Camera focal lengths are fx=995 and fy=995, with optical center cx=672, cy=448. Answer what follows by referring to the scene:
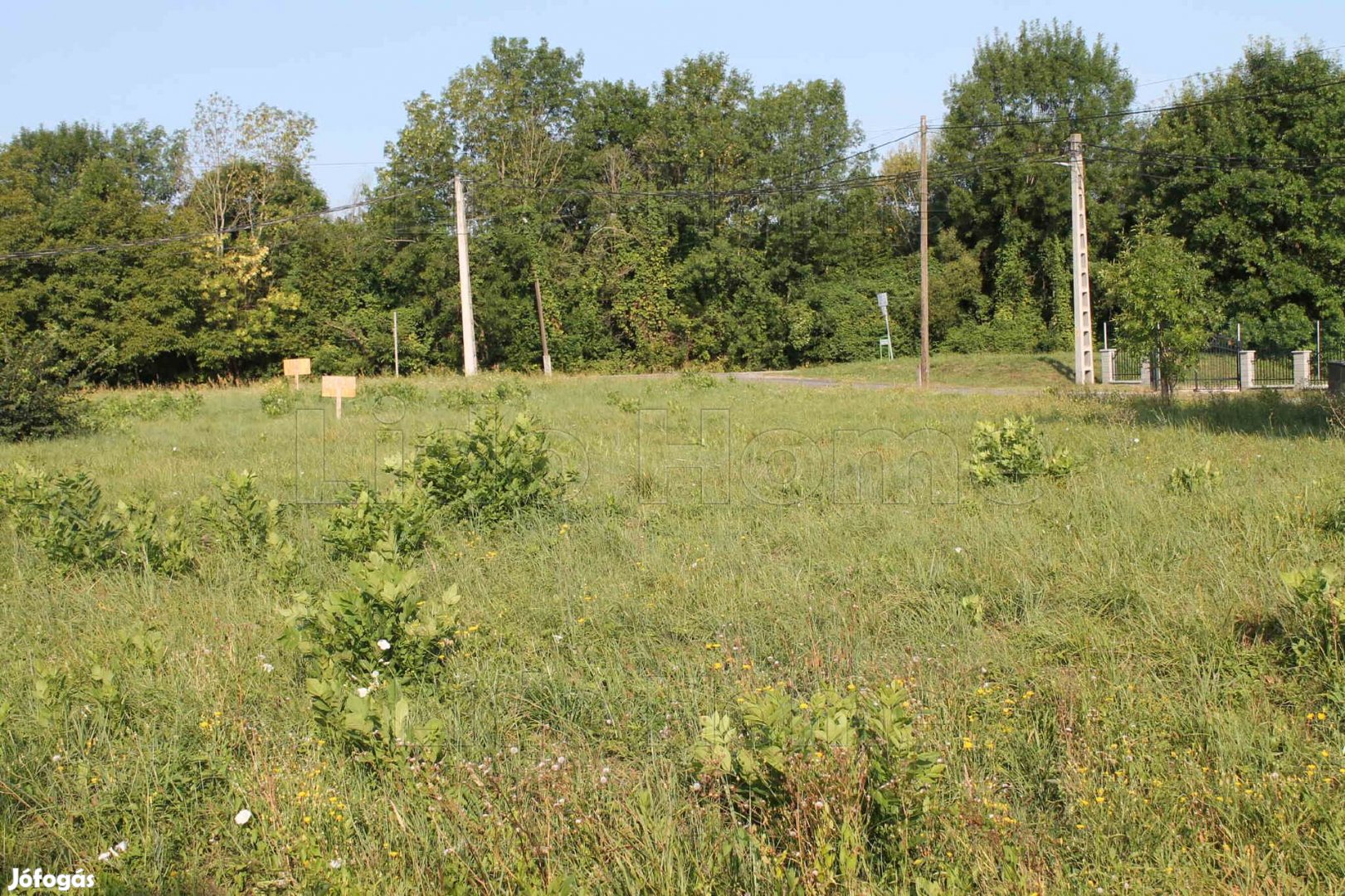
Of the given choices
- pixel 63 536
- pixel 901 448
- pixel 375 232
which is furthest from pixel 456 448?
pixel 375 232

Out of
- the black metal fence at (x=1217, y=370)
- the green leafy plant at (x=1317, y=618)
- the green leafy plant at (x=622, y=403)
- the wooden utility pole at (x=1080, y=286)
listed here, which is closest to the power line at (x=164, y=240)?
the green leafy plant at (x=622, y=403)

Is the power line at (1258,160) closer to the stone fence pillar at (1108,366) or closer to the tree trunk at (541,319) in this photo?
the stone fence pillar at (1108,366)

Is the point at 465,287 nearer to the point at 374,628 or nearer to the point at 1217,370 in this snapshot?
the point at 1217,370

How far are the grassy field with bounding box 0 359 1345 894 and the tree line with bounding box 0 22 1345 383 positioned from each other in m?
37.5

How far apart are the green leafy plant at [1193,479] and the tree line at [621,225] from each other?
36576 millimetres

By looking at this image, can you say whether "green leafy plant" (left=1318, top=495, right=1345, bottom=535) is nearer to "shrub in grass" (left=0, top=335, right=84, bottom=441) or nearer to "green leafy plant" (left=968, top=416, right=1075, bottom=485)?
"green leafy plant" (left=968, top=416, right=1075, bottom=485)

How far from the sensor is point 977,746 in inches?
141

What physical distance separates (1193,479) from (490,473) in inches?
201

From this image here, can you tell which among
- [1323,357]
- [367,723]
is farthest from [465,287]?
[367,723]

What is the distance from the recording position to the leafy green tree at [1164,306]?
18531 mm

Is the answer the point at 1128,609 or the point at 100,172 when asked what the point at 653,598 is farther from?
the point at 100,172

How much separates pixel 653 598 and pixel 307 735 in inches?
78.9

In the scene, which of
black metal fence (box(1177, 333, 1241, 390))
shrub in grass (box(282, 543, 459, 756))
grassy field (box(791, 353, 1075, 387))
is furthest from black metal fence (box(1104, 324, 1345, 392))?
shrub in grass (box(282, 543, 459, 756))

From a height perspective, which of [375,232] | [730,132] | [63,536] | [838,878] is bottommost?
[838,878]
